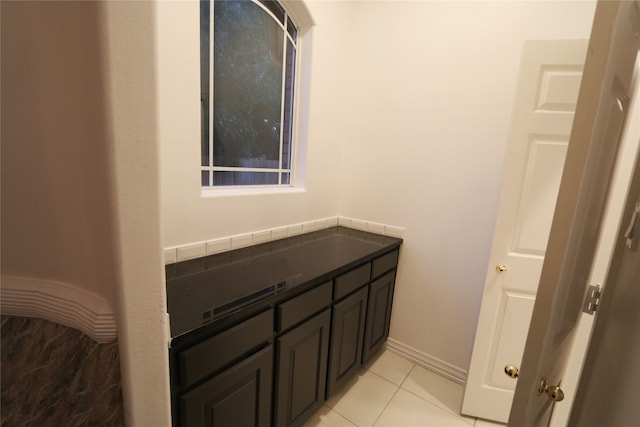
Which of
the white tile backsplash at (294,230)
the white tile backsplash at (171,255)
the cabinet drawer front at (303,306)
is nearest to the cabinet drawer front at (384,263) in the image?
the cabinet drawer front at (303,306)

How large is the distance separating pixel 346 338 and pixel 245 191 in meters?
1.08

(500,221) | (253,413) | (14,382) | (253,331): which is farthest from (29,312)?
(500,221)

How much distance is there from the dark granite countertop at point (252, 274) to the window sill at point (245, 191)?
0.33 m

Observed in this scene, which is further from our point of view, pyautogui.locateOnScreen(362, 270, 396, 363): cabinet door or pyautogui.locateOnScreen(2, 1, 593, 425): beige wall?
pyautogui.locateOnScreen(362, 270, 396, 363): cabinet door

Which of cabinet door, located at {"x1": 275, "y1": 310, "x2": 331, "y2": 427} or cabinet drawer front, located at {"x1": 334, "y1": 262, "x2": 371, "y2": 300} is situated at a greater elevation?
cabinet drawer front, located at {"x1": 334, "y1": 262, "x2": 371, "y2": 300}

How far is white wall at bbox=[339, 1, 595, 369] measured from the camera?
67.0 inches

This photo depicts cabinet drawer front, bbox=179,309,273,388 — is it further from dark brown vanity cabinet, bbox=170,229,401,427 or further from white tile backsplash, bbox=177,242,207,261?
white tile backsplash, bbox=177,242,207,261

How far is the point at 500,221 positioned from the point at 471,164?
499mm

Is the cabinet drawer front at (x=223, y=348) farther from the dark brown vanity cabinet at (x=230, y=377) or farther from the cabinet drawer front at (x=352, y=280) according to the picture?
the cabinet drawer front at (x=352, y=280)

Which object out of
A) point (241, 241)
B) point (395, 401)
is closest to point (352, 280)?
point (241, 241)

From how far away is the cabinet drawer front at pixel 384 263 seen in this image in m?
1.81

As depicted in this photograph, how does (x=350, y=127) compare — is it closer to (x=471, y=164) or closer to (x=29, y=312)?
(x=471, y=164)

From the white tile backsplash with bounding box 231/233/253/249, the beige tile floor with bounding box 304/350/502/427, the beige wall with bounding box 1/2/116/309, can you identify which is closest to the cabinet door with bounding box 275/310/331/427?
the beige tile floor with bounding box 304/350/502/427

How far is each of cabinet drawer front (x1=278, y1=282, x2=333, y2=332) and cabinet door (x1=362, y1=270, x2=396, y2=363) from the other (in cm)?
52
